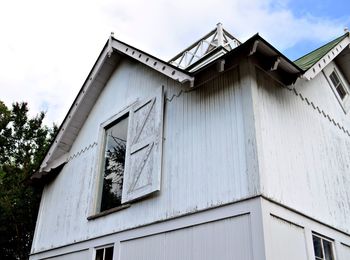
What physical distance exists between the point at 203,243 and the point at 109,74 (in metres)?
5.69

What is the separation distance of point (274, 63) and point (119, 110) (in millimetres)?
4148

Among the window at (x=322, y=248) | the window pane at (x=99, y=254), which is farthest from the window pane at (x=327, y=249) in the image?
the window pane at (x=99, y=254)

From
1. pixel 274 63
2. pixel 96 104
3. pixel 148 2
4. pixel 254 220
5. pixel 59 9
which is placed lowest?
pixel 254 220

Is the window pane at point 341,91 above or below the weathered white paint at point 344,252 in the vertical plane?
above

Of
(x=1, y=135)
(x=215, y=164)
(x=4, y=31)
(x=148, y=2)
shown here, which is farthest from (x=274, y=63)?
(x=1, y=135)

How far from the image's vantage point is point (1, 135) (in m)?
17.3

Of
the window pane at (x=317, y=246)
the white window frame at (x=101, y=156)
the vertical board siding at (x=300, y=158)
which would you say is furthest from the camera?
the white window frame at (x=101, y=156)

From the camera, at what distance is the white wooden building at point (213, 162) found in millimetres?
5242

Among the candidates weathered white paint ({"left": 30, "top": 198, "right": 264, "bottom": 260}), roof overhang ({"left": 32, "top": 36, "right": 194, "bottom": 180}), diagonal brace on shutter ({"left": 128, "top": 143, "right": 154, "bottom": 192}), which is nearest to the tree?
roof overhang ({"left": 32, "top": 36, "right": 194, "bottom": 180})

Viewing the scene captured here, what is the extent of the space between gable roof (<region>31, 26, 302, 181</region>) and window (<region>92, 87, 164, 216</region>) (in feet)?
3.42

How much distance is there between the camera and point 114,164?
26.9 feet

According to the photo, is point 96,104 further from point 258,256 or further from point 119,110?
point 258,256

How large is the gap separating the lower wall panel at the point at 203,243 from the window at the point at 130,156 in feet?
2.95

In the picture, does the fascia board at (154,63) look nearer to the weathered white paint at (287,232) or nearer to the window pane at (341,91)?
the weathered white paint at (287,232)
